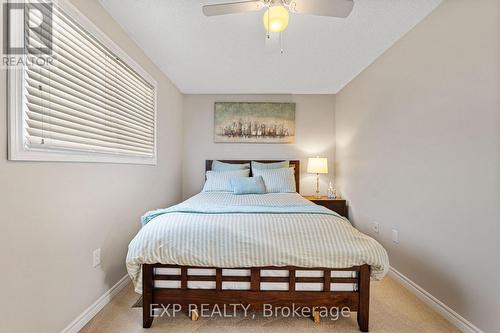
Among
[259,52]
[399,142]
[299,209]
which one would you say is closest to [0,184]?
[299,209]

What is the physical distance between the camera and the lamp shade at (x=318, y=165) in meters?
3.61

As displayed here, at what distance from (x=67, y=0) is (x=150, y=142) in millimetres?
1465

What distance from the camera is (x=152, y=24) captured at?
2031mm

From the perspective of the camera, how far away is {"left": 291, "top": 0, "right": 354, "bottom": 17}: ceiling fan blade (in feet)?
4.71

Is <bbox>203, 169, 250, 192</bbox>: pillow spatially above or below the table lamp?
below

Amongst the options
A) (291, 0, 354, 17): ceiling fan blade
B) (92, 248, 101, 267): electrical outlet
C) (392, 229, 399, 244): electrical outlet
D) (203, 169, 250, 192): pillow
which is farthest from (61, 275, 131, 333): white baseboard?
(392, 229, 399, 244): electrical outlet

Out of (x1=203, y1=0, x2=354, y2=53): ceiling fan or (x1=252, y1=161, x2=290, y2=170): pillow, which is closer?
(x1=203, y1=0, x2=354, y2=53): ceiling fan

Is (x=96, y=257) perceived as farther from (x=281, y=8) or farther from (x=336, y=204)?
(x=336, y=204)

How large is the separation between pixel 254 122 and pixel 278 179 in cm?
114

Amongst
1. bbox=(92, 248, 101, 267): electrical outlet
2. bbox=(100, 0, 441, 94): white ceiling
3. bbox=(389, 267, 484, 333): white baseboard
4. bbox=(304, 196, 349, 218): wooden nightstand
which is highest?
bbox=(100, 0, 441, 94): white ceiling

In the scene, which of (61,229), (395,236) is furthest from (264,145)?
(61,229)

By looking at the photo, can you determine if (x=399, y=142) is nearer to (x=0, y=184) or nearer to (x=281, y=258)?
Answer: (x=281, y=258)

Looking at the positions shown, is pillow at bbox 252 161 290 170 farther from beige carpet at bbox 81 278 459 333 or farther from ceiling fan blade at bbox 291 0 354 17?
ceiling fan blade at bbox 291 0 354 17

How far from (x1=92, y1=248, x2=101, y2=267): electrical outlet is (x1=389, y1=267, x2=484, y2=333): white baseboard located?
260 cm
